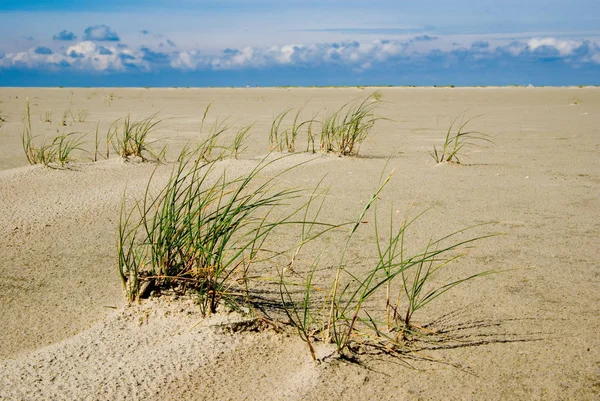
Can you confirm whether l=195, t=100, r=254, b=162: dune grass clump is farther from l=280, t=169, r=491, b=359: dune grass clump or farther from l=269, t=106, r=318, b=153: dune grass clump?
l=280, t=169, r=491, b=359: dune grass clump

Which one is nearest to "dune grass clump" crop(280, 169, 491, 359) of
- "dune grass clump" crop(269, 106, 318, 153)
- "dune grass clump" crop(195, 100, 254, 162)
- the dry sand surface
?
the dry sand surface

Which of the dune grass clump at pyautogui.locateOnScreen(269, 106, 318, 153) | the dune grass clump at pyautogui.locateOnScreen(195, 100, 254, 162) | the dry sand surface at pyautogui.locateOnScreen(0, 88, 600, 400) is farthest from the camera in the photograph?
the dune grass clump at pyautogui.locateOnScreen(269, 106, 318, 153)

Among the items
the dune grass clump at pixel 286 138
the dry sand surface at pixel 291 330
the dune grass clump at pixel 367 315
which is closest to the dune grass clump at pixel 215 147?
the dune grass clump at pixel 286 138

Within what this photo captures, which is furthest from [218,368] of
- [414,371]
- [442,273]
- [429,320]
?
[442,273]

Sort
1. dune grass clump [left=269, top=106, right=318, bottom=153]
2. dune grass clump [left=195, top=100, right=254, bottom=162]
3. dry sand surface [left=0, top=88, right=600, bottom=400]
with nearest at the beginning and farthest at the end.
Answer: dry sand surface [left=0, top=88, right=600, bottom=400] → dune grass clump [left=195, top=100, right=254, bottom=162] → dune grass clump [left=269, top=106, right=318, bottom=153]

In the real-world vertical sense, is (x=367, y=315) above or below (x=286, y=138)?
below

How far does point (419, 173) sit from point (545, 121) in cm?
430

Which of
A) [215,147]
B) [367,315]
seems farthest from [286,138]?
[367,315]

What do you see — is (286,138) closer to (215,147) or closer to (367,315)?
(215,147)

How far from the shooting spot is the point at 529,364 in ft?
4.06

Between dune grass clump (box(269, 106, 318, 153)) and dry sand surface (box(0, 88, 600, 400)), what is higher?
dune grass clump (box(269, 106, 318, 153))

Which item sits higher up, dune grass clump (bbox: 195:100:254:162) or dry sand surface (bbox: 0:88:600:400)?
dune grass clump (bbox: 195:100:254:162)

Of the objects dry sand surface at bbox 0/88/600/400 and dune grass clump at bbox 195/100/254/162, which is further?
dune grass clump at bbox 195/100/254/162

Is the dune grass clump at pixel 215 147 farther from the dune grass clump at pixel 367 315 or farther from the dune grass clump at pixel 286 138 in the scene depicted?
the dune grass clump at pixel 367 315
